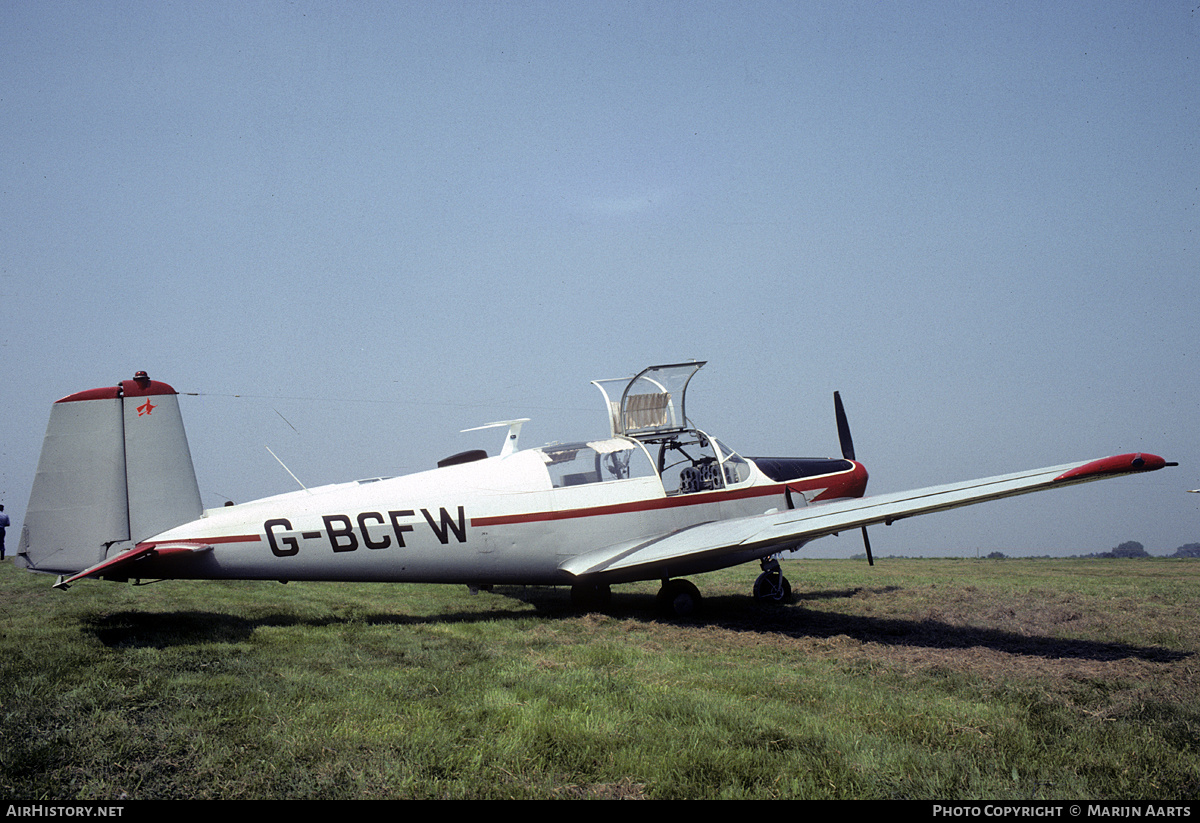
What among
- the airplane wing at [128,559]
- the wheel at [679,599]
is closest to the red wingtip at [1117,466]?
the wheel at [679,599]

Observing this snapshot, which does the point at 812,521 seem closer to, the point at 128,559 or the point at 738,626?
A: the point at 738,626

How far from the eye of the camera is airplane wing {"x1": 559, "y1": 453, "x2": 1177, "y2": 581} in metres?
6.92

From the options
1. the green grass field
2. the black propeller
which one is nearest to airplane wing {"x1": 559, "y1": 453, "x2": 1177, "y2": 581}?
the green grass field

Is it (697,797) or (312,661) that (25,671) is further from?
(697,797)

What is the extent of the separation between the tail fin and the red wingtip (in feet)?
30.8

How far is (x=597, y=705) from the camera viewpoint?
454cm

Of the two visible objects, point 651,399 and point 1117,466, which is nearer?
point 1117,466

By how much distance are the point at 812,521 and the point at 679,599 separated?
2203mm

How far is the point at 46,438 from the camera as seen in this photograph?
7.30 meters

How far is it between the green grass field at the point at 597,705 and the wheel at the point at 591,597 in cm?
131

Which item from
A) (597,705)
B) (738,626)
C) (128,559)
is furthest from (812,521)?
(128,559)

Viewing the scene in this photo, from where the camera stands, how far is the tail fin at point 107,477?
23.9ft

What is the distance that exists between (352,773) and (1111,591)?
11679mm

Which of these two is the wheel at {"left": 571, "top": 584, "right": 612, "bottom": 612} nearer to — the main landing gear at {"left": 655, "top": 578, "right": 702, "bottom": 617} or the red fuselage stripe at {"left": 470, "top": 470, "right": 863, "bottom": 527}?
the main landing gear at {"left": 655, "top": 578, "right": 702, "bottom": 617}
